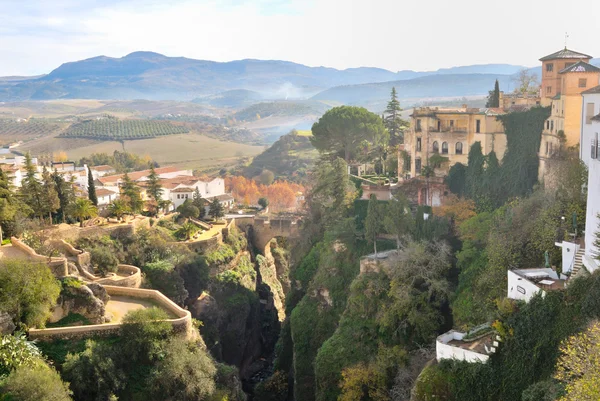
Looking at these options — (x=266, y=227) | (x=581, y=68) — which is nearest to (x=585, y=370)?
(x=581, y=68)

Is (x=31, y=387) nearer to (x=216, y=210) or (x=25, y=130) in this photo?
(x=216, y=210)

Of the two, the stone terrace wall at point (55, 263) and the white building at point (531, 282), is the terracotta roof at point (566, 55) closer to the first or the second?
the white building at point (531, 282)

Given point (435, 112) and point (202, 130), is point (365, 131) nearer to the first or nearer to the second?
point (435, 112)

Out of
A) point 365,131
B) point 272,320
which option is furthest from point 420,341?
point 365,131

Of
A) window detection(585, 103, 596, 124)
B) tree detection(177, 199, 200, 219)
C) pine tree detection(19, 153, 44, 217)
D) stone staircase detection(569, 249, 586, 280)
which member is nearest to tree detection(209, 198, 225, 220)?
tree detection(177, 199, 200, 219)

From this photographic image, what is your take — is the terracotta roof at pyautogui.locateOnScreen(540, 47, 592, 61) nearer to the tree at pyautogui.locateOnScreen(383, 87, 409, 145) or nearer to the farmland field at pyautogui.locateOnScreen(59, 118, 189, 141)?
the tree at pyautogui.locateOnScreen(383, 87, 409, 145)

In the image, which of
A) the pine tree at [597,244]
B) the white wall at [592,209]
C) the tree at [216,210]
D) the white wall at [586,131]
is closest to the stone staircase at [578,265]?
the white wall at [592,209]
